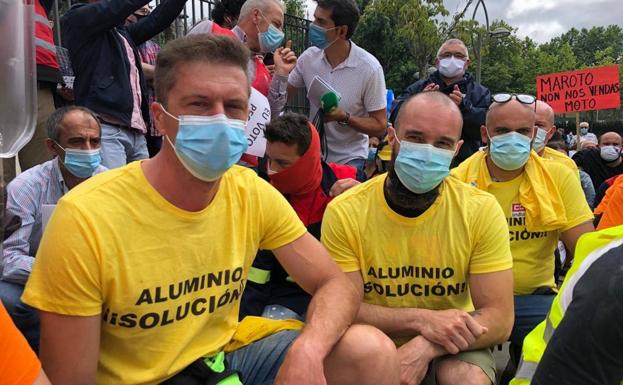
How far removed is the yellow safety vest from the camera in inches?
58.0

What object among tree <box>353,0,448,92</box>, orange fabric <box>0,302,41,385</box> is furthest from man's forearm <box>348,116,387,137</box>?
tree <box>353,0,448,92</box>

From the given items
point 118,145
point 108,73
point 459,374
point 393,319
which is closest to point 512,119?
point 393,319

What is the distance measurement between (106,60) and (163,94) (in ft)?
6.71

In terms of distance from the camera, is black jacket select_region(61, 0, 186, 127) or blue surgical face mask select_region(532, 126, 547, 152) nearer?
black jacket select_region(61, 0, 186, 127)

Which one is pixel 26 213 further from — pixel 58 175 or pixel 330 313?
pixel 330 313

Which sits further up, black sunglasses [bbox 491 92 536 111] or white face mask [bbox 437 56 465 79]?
white face mask [bbox 437 56 465 79]

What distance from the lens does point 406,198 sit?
2.72m

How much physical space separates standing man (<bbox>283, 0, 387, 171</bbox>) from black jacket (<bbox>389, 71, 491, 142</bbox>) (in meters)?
0.29

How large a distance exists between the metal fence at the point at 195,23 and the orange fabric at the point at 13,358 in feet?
12.2

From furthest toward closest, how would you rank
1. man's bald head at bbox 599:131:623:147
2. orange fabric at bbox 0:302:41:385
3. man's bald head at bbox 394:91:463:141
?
man's bald head at bbox 599:131:623:147, man's bald head at bbox 394:91:463:141, orange fabric at bbox 0:302:41:385

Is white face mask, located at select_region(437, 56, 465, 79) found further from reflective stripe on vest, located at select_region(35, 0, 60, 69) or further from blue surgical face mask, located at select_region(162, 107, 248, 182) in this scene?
blue surgical face mask, located at select_region(162, 107, 248, 182)

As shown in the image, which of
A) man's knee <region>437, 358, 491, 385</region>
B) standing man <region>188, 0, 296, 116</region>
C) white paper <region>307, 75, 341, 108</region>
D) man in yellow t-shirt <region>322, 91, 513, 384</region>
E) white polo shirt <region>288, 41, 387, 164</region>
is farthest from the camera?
white polo shirt <region>288, 41, 387, 164</region>

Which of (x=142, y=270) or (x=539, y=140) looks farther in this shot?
(x=539, y=140)

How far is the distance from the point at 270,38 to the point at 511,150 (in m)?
1.82
